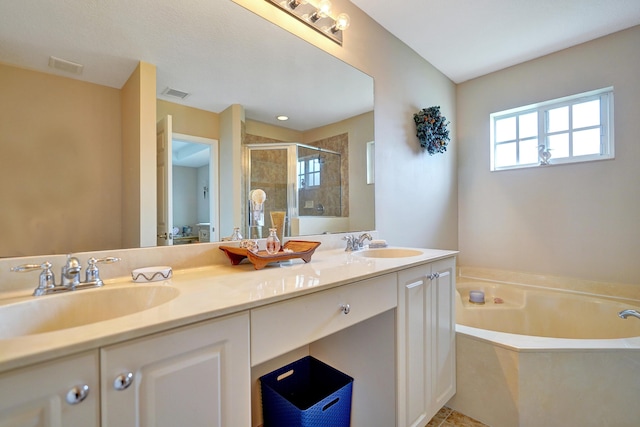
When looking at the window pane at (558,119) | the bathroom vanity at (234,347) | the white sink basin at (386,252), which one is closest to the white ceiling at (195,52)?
the bathroom vanity at (234,347)

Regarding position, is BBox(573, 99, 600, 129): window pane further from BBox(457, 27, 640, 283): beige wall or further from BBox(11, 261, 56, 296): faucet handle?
BBox(11, 261, 56, 296): faucet handle

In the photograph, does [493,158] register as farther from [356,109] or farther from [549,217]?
[356,109]

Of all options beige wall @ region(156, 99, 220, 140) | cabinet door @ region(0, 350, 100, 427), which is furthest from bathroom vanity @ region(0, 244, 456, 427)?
beige wall @ region(156, 99, 220, 140)

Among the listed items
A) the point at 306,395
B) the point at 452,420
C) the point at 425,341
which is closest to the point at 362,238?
the point at 425,341

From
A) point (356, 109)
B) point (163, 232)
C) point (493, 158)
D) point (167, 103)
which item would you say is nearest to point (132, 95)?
point (167, 103)

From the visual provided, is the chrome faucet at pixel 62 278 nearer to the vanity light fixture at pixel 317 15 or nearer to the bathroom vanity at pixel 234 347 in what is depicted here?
the bathroom vanity at pixel 234 347

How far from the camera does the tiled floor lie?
1552 millimetres

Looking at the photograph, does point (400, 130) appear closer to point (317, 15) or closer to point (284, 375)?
point (317, 15)

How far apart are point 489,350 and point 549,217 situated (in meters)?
1.53

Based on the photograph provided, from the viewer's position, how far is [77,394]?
50 centimetres

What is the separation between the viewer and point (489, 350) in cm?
154

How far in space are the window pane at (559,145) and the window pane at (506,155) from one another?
0.28 metres

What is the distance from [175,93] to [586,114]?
3.00 meters

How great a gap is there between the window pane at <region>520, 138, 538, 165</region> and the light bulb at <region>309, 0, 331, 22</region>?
216 centimetres
